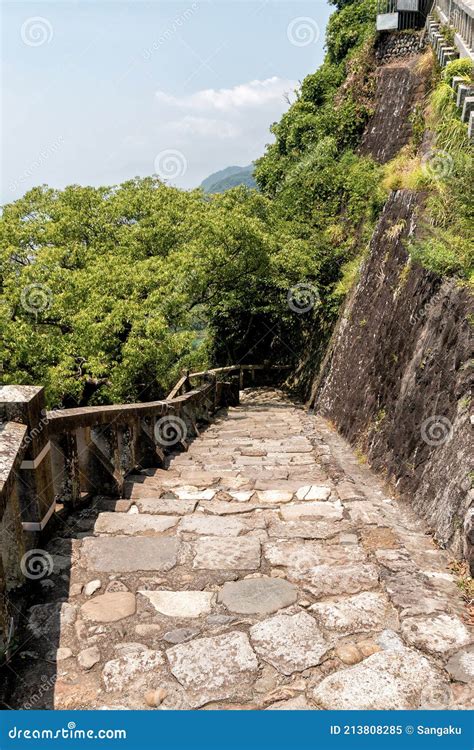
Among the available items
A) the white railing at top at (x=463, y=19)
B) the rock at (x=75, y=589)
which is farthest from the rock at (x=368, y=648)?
the white railing at top at (x=463, y=19)

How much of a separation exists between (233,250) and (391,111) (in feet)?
28.3

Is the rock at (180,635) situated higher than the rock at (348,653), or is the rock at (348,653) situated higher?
the rock at (348,653)

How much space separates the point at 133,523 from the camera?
4039 millimetres

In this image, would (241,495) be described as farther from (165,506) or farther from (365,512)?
(365,512)

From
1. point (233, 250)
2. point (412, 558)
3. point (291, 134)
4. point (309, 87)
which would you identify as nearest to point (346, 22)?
point (309, 87)

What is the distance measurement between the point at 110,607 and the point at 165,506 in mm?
1632

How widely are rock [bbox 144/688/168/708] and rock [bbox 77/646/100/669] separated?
0.34 m

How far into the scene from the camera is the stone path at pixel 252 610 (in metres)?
2.29

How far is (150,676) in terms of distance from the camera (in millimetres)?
2371

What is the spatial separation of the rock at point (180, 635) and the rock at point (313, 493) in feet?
7.85

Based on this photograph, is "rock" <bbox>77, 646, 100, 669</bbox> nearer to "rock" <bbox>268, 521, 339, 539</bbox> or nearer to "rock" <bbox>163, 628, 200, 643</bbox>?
"rock" <bbox>163, 628, 200, 643</bbox>

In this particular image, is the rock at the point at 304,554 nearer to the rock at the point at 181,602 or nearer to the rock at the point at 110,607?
the rock at the point at 181,602

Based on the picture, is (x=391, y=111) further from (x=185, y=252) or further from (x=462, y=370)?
(x=462, y=370)

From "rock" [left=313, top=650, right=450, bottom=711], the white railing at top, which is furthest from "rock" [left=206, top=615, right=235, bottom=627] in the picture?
the white railing at top
